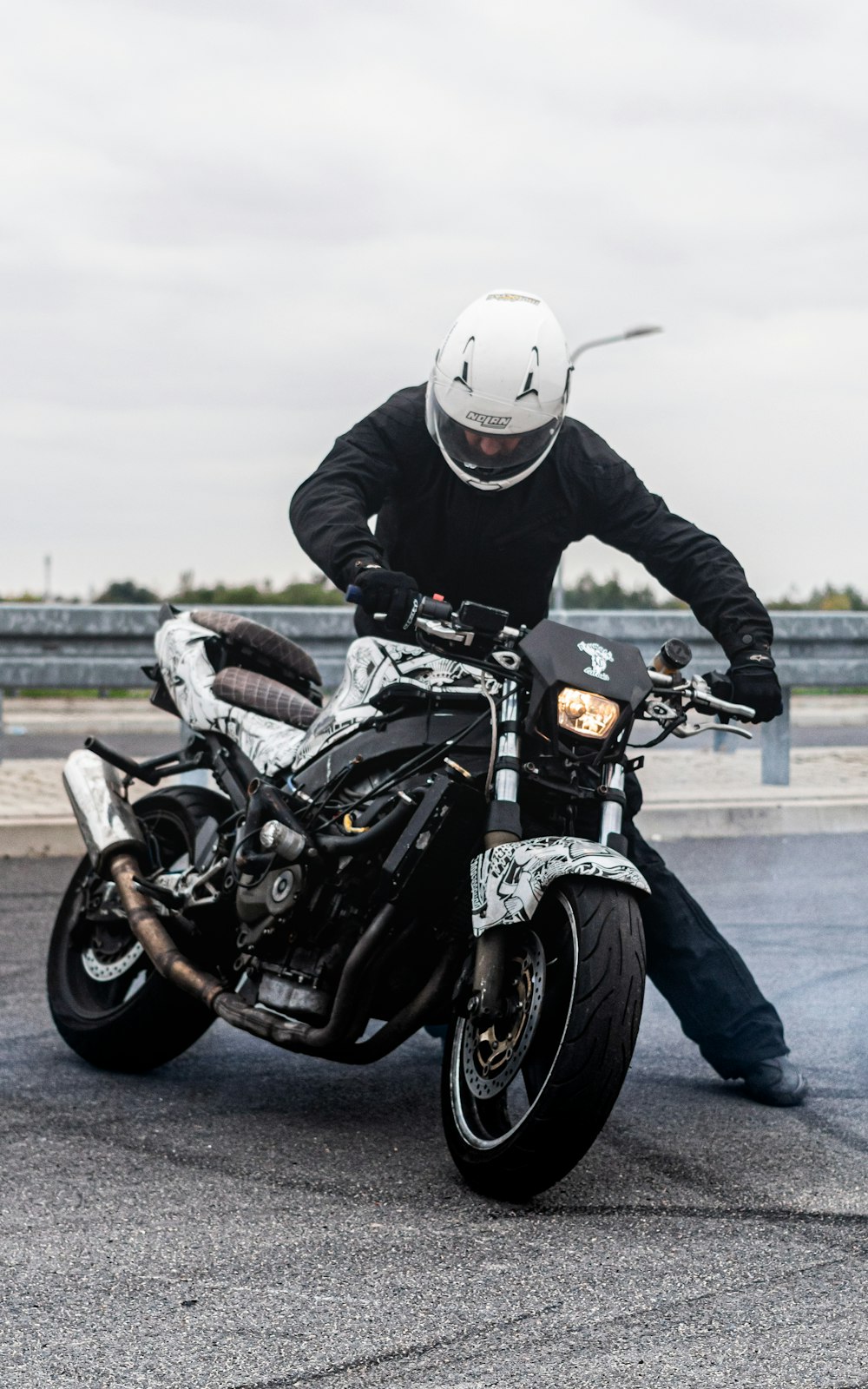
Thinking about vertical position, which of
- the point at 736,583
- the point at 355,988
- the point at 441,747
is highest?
the point at 736,583

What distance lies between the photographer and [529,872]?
10.8ft

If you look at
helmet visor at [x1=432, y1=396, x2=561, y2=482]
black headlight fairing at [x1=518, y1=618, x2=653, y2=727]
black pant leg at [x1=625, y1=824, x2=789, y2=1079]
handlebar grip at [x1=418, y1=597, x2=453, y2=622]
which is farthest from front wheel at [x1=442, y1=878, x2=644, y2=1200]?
helmet visor at [x1=432, y1=396, x2=561, y2=482]

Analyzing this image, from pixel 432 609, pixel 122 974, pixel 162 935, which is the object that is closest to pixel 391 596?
pixel 432 609

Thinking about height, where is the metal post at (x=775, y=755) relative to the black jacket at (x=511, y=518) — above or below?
below

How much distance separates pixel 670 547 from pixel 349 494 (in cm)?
80

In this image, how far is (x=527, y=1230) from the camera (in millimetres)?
3227

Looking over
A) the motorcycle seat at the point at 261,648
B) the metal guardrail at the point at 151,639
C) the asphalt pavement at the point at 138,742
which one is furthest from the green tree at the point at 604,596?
the motorcycle seat at the point at 261,648

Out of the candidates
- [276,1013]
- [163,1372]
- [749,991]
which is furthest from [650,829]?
[163,1372]

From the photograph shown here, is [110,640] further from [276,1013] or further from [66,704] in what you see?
[66,704]

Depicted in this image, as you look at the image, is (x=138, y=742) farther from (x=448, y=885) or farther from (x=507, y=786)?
(x=507, y=786)

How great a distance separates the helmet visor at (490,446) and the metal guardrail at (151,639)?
4.65 meters

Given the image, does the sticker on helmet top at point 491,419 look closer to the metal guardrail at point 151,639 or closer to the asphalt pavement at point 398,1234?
the asphalt pavement at point 398,1234

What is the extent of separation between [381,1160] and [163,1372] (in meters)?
1.15

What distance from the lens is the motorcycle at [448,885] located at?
10.8ft
